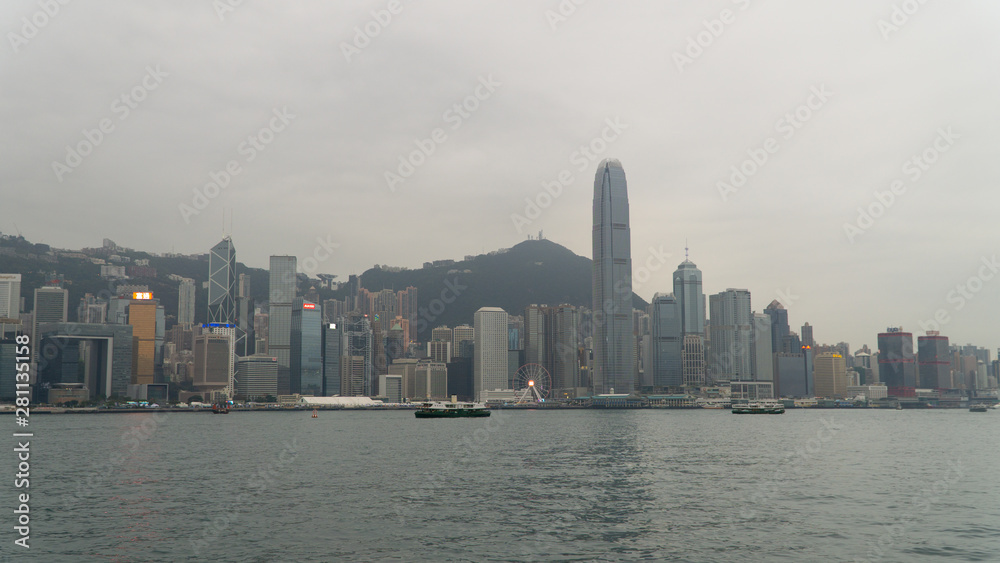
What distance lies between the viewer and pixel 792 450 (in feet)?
322

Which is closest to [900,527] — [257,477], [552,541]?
[552,541]

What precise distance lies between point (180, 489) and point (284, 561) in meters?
27.0

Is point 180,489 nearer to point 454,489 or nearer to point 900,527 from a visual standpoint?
point 454,489

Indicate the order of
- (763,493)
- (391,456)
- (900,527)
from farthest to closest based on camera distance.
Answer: (391,456) < (763,493) < (900,527)

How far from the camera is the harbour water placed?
128ft

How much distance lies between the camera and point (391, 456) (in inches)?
3425

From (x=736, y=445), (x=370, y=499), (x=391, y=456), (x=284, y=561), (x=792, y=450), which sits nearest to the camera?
(x=284, y=561)

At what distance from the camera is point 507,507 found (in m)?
50.4

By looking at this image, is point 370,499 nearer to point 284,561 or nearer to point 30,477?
point 284,561

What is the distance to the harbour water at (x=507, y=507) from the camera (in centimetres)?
3888

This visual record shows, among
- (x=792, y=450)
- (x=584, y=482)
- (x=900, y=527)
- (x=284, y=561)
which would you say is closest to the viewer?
(x=284, y=561)

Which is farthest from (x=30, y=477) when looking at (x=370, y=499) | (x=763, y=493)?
(x=763, y=493)

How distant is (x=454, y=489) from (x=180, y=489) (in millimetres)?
21380

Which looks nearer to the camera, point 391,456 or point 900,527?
point 900,527
